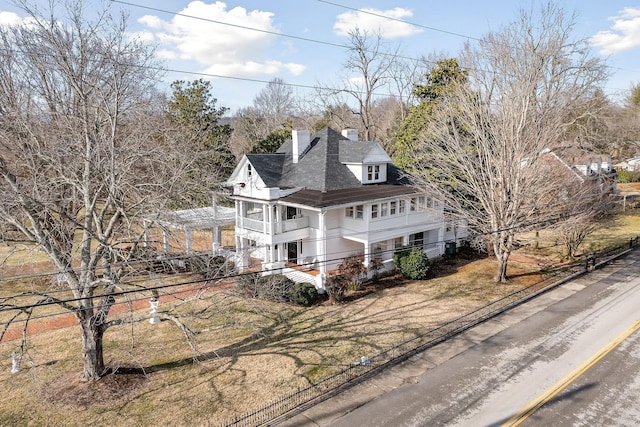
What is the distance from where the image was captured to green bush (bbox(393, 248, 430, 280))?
25359 millimetres

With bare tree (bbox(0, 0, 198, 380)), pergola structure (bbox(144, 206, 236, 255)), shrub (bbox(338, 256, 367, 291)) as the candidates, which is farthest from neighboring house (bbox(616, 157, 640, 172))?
bare tree (bbox(0, 0, 198, 380))

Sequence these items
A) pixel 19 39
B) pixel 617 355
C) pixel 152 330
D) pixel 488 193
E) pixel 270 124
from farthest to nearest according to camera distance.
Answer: pixel 270 124
pixel 488 193
pixel 19 39
pixel 152 330
pixel 617 355

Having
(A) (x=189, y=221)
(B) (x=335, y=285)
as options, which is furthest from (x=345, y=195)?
(A) (x=189, y=221)

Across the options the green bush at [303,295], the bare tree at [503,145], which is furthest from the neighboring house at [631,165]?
the green bush at [303,295]

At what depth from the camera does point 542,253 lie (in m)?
31.3

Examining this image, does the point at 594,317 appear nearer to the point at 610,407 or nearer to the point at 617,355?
the point at 617,355

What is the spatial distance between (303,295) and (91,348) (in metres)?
10.5

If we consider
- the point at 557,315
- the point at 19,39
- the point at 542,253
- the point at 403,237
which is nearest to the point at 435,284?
the point at 403,237

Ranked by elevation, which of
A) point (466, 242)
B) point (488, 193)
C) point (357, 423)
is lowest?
point (357, 423)

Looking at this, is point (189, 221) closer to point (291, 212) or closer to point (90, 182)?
point (90, 182)

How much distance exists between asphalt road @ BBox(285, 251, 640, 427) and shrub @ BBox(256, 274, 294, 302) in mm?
8480

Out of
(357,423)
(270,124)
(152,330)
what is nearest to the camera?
(357,423)

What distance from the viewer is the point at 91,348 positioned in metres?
13.9

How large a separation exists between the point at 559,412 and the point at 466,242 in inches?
811
